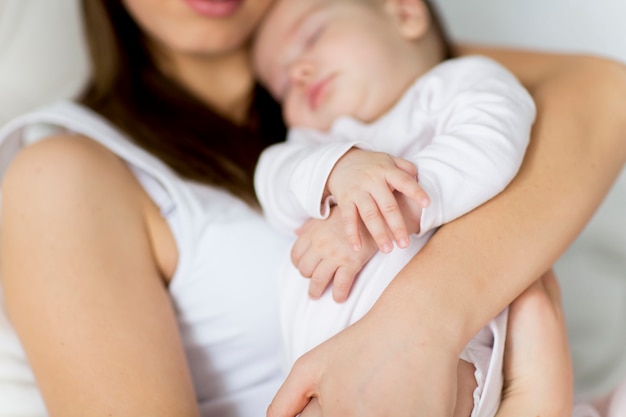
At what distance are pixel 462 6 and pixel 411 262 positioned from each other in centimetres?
124

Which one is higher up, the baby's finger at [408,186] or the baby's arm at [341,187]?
the baby's finger at [408,186]

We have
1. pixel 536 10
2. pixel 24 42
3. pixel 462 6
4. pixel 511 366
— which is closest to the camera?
pixel 511 366

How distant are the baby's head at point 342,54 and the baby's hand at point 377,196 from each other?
344mm

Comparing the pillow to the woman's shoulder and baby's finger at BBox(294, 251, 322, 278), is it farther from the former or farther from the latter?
baby's finger at BBox(294, 251, 322, 278)

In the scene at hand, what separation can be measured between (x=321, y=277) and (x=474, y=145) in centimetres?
24

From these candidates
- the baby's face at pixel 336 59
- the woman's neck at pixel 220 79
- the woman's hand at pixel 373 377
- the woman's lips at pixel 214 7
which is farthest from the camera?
the woman's neck at pixel 220 79

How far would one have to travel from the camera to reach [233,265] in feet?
3.58

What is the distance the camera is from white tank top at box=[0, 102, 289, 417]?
108 cm

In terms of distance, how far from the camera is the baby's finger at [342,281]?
0.90 m

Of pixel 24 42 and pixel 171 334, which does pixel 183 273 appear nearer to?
pixel 171 334

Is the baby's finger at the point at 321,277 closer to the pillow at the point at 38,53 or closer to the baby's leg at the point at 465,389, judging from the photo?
the baby's leg at the point at 465,389

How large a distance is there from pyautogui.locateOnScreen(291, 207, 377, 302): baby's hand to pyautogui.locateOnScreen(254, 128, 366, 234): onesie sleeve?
19 millimetres

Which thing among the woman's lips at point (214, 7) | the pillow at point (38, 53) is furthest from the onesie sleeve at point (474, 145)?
the pillow at point (38, 53)

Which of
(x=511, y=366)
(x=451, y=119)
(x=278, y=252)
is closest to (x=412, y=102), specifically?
(x=451, y=119)
